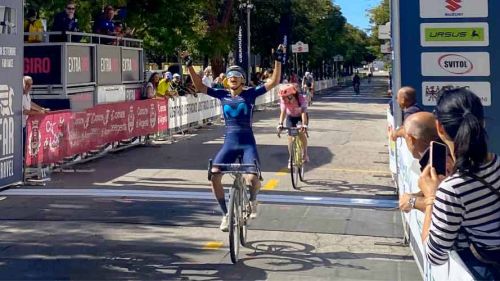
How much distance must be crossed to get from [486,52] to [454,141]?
21.4 feet

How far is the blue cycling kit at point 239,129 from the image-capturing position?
316 inches

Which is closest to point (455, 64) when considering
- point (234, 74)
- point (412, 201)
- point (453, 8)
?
point (453, 8)

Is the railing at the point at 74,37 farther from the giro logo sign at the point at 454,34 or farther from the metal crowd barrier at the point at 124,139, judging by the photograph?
the giro logo sign at the point at 454,34

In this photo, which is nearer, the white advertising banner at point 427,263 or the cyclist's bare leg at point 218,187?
the white advertising banner at point 427,263

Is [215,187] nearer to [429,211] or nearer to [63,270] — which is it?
[63,270]

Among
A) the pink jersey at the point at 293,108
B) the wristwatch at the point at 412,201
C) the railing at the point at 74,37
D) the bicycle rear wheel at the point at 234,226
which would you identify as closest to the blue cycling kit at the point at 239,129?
the bicycle rear wheel at the point at 234,226

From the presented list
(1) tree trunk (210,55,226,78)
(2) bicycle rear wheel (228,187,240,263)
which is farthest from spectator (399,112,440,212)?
(1) tree trunk (210,55,226,78)

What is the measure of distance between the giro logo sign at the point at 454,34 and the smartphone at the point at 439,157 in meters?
5.74

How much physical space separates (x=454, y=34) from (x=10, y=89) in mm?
6766

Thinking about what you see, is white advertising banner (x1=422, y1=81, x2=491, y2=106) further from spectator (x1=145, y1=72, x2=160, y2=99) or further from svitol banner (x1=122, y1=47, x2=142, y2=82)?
spectator (x1=145, y1=72, x2=160, y2=99)

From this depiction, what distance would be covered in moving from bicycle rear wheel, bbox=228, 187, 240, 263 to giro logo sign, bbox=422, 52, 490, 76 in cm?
371

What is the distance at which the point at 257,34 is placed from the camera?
5738 cm

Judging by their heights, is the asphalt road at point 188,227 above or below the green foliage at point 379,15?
below

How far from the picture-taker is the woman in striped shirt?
3.64 meters
